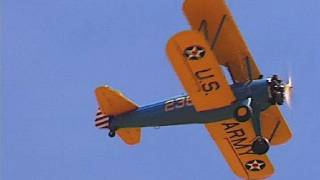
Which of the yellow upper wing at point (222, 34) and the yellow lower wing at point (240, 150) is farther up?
the yellow upper wing at point (222, 34)

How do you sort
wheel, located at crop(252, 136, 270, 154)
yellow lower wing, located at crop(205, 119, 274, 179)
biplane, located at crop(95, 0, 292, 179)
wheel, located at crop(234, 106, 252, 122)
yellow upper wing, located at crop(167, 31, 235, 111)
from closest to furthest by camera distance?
yellow upper wing, located at crop(167, 31, 235, 111)
biplane, located at crop(95, 0, 292, 179)
wheel, located at crop(234, 106, 252, 122)
wheel, located at crop(252, 136, 270, 154)
yellow lower wing, located at crop(205, 119, 274, 179)

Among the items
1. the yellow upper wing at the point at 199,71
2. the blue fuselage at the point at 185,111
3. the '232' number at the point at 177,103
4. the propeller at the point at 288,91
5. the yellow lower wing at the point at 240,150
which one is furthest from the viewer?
the yellow lower wing at the point at 240,150

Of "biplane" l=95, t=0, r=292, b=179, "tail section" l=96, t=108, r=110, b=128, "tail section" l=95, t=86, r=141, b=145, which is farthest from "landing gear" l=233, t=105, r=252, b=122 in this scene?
"tail section" l=96, t=108, r=110, b=128

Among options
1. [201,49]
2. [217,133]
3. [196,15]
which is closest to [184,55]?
[201,49]

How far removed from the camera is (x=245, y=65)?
69.4 feet

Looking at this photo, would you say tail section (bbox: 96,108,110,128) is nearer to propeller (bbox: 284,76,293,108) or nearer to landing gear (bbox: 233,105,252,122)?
landing gear (bbox: 233,105,252,122)

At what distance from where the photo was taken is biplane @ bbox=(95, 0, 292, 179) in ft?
64.4

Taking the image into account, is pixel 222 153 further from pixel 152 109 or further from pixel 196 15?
pixel 196 15

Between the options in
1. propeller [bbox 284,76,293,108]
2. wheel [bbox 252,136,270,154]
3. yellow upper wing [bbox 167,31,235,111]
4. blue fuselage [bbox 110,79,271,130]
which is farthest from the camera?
propeller [bbox 284,76,293,108]

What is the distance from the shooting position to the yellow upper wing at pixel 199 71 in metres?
19.1

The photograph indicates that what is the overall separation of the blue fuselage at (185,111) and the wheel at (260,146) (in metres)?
0.72

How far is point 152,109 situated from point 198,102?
1952mm

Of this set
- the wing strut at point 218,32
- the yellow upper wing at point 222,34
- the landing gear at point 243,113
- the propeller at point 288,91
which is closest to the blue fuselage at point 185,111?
the landing gear at point 243,113

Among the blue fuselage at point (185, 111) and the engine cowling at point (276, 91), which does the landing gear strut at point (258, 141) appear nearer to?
the blue fuselage at point (185, 111)
